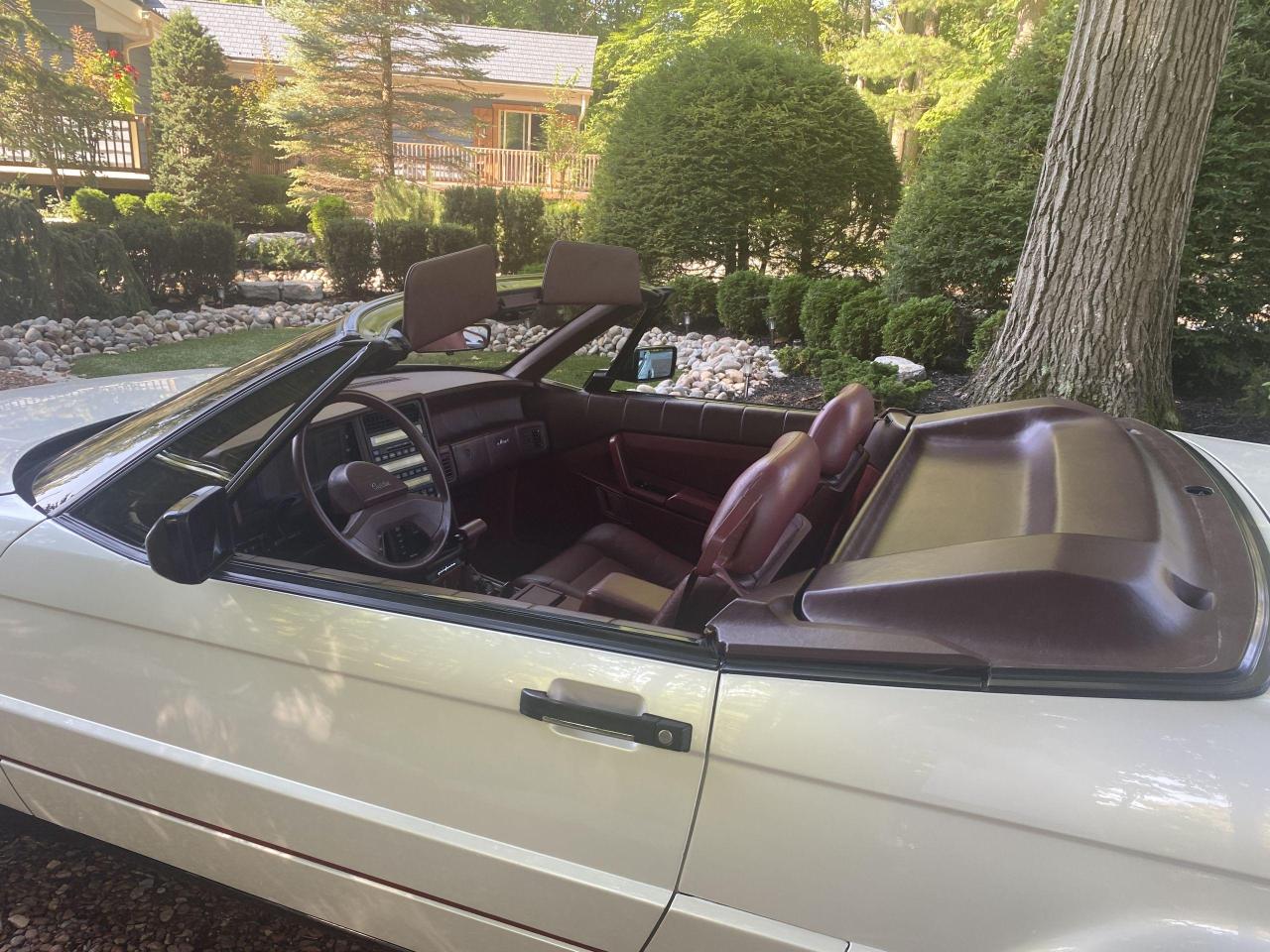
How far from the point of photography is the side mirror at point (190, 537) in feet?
5.64

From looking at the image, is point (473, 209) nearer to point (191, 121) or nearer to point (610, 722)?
point (191, 121)

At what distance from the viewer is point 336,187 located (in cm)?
1892

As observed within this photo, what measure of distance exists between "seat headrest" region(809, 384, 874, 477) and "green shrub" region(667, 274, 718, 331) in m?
7.63

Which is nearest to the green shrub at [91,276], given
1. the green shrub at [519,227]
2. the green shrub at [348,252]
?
the green shrub at [348,252]

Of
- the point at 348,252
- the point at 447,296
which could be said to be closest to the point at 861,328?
the point at 447,296

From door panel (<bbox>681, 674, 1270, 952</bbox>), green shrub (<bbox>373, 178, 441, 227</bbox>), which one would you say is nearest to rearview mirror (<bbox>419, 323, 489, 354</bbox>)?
door panel (<bbox>681, 674, 1270, 952</bbox>)

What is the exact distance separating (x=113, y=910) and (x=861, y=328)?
6.76 metres

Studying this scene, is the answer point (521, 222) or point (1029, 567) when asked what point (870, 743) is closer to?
point (1029, 567)

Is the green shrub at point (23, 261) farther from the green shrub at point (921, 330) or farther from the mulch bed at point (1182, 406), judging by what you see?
the green shrub at point (921, 330)

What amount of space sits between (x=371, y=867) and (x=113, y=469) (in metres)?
1.09

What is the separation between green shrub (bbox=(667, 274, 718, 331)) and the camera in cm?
1002

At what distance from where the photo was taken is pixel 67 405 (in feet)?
9.79

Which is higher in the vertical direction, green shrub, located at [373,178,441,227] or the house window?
the house window

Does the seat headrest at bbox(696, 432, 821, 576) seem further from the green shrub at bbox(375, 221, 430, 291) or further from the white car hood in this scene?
the green shrub at bbox(375, 221, 430, 291)
